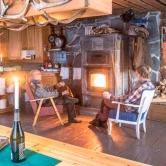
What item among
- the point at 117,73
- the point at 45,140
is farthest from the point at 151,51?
the point at 45,140

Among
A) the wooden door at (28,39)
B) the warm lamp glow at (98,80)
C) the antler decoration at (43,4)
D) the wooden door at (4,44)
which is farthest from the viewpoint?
the wooden door at (28,39)

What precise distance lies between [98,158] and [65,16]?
0.89 metres

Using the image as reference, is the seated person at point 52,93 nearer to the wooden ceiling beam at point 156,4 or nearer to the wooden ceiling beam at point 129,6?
the wooden ceiling beam at point 129,6

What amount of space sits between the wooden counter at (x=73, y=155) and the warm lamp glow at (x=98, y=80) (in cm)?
343

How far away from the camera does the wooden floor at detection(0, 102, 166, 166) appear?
3.11 metres

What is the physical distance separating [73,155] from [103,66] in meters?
3.56

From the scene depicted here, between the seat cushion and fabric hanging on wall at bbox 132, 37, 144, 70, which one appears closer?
the seat cushion

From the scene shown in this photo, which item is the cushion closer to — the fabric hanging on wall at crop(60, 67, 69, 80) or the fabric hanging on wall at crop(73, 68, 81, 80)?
the fabric hanging on wall at crop(73, 68, 81, 80)

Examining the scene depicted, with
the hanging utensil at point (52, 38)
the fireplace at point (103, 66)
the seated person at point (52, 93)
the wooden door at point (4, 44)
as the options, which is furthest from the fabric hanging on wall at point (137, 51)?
the wooden door at point (4, 44)

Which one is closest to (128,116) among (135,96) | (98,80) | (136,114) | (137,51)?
(136,114)

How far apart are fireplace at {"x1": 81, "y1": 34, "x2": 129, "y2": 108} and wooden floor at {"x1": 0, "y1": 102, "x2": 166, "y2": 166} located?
659 millimetres

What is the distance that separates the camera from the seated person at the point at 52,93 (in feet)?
13.8

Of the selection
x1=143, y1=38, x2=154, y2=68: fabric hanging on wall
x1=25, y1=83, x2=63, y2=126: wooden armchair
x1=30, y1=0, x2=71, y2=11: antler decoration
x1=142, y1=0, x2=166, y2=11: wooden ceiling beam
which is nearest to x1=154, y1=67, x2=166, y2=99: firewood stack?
x1=143, y1=38, x2=154, y2=68: fabric hanging on wall

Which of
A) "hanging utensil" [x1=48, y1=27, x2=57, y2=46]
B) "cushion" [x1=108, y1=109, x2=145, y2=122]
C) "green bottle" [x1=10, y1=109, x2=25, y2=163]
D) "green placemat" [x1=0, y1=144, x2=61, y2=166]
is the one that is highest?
"hanging utensil" [x1=48, y1=27, x2=57, y2=46]
